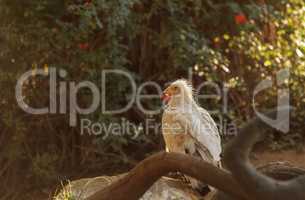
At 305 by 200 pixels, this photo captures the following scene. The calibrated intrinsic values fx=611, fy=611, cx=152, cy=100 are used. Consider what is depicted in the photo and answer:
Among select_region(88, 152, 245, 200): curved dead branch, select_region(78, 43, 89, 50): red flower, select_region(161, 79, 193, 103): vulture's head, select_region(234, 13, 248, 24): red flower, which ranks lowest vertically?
select_region(88, 152, 245, 200): curved dead branch

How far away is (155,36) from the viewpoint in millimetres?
6867

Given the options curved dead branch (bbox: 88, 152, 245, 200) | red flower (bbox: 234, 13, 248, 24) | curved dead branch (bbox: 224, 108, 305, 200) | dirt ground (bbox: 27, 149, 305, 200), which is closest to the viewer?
curved dead branch (bbox: 224, 108, 305, 200)

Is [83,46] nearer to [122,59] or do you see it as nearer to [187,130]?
[122,59]

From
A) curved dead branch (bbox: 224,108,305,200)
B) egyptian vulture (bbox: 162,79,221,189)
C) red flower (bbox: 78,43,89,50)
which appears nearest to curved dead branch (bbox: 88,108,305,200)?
curved dead branch (bbox: 224,108,305,200)

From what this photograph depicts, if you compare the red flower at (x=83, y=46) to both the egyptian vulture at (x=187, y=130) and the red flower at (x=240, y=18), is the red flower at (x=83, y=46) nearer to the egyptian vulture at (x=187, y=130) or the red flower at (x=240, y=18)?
the red flower at (x=240, y=18)

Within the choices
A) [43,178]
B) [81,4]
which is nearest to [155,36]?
[81,4]

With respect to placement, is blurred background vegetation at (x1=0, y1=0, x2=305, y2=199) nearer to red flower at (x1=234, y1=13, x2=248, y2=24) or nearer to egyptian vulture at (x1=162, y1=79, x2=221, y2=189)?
red flower at (x1=234, y1=13, x2=248, y2=24)

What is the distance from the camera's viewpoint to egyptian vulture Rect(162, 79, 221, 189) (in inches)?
169

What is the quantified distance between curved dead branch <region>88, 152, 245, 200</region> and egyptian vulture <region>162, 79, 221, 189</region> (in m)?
1.36

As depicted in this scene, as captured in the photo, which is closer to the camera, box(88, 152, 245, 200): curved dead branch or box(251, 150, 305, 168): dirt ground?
box(88, 152, 245, 200): curved dead branch

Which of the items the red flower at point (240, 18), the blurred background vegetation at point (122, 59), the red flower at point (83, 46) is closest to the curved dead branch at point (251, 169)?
the blurred background vegetation at point (122, 59)

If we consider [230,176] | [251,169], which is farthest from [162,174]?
[251,169]

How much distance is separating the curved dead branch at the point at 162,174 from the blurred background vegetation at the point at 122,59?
10.7ft

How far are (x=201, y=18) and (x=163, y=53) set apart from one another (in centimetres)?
65
